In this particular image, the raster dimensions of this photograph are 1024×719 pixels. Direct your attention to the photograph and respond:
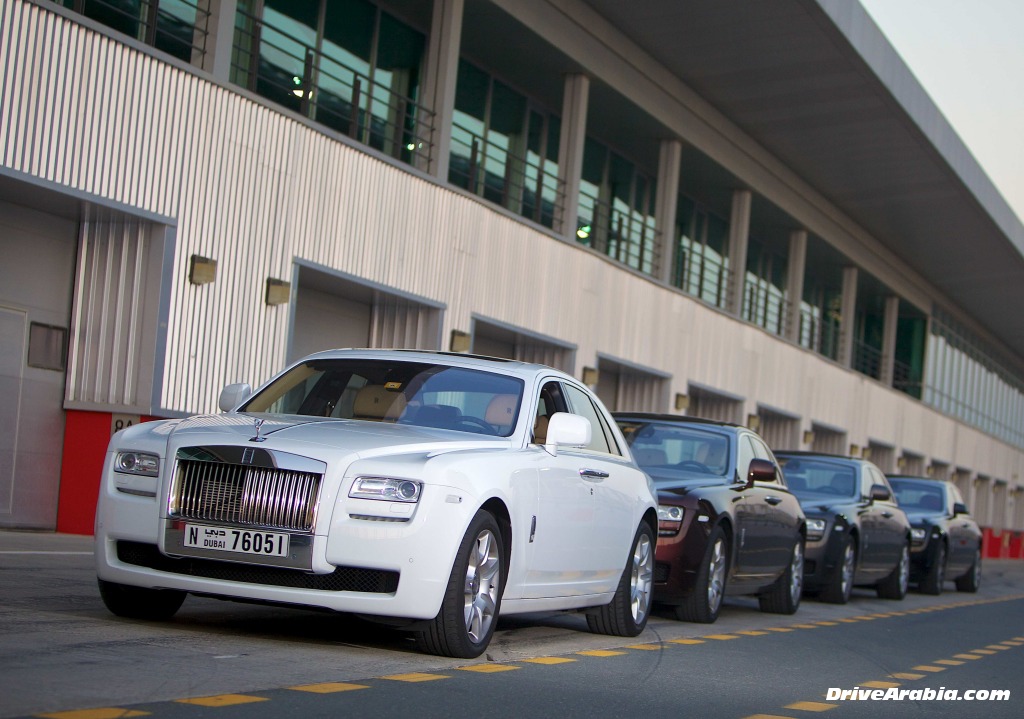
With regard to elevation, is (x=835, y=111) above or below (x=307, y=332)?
above

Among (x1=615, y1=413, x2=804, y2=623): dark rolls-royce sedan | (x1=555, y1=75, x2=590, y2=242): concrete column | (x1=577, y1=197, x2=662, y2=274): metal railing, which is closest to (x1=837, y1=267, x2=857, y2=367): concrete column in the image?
(x1=577, y1=197, x2=662, y2=274): metal railing

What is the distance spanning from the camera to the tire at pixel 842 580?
16.8 meters

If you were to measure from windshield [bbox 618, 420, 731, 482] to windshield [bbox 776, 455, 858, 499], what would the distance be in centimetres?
490

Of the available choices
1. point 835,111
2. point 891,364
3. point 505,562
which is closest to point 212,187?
point 505,562

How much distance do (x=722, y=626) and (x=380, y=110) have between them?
484 inches

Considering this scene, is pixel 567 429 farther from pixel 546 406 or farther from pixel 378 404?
pixel 378 404

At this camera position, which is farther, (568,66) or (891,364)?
(891,364)

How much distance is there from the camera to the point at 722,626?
12094mm

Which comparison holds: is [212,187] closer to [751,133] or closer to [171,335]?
[171,335]

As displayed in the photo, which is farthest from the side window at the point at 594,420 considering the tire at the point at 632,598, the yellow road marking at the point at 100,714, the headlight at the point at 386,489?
the yellow road marking at the point at 100,714

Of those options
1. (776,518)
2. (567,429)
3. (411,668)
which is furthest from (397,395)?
(776,518)

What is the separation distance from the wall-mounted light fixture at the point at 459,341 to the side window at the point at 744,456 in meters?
7.59

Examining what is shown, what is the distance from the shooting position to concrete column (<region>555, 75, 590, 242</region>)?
24500 mm

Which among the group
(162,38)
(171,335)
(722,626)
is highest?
(162,38)
